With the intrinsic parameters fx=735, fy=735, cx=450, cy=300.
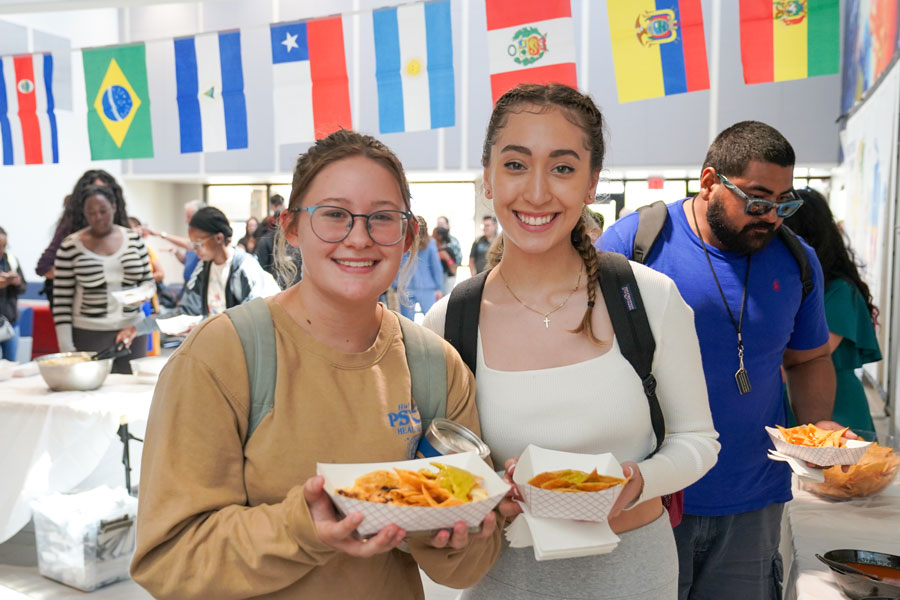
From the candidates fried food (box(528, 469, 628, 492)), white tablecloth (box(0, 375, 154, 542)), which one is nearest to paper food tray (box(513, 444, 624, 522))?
fried food (box(528, 469, 628, 492))

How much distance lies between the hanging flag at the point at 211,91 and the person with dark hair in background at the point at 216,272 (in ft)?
3.27

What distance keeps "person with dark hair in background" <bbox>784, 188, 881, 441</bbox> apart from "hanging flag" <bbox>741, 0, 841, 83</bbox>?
120 centimetres

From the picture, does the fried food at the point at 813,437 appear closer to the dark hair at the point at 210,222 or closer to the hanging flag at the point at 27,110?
the dark hair at the point at 210,222

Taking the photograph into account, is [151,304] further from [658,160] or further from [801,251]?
[658,160]

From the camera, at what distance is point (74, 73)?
12.9 m

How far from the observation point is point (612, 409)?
145 centimetres

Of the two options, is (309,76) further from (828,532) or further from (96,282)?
(828,532)

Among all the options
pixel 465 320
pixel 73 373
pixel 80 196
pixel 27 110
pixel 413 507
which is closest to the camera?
pixel 413 507

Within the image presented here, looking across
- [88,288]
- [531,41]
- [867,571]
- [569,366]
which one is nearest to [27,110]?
[88,288]

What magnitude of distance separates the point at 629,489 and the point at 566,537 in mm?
187

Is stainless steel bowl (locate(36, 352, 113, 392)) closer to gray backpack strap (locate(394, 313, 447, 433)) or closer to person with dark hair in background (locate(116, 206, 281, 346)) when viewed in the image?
person with dark hair in background (locate(116, 206, 281, 346))

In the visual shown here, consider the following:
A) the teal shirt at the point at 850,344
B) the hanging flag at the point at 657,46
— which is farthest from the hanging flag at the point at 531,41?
the teal shirt at the point at 850,344

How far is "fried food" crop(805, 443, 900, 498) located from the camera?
2057mm

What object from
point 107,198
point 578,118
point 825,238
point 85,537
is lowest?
point 85,537
